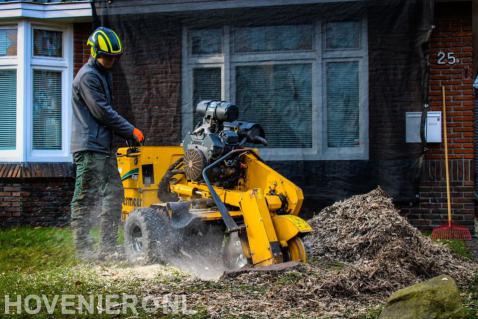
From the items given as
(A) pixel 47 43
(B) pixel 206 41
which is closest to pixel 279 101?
(B) pixel 206 41

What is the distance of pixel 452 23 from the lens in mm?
9961

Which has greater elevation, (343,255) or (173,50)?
(173,50)

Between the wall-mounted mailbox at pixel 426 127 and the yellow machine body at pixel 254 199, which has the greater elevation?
the wall-mounted mailbox at pixel 426 127

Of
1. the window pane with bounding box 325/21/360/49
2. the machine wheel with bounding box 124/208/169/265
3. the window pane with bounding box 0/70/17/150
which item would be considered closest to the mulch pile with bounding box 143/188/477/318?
the machine wheel with bounding box 124/208/169/265

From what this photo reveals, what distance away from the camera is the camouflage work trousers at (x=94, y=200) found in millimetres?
7379

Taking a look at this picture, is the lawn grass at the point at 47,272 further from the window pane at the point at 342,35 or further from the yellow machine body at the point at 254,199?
the window pane at the point at 342,35

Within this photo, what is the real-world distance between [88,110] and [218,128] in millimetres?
1466

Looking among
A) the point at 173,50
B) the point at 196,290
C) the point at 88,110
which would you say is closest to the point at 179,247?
the point at 196,290

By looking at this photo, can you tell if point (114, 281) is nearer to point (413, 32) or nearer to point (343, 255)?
point (343, 255)

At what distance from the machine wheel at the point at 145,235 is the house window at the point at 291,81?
130 inches

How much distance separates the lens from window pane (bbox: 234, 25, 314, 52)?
10023mm

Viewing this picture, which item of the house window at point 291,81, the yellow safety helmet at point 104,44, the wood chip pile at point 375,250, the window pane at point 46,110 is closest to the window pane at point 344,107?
the house window at point 291,81

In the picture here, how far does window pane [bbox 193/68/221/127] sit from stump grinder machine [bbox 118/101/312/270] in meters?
2.88

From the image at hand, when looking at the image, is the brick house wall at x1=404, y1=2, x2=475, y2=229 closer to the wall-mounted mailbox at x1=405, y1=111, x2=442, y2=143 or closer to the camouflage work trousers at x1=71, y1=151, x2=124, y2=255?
the wall-mounted mailbox at x1=405, y1=111, x2=442, y2=143
